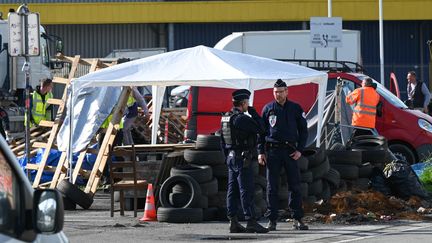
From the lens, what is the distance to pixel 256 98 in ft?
66.3

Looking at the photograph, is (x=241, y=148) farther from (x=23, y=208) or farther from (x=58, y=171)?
(x=23, y=208)

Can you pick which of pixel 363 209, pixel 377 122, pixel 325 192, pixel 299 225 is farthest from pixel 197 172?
pixel 377 122

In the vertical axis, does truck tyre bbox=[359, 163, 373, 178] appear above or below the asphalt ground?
above

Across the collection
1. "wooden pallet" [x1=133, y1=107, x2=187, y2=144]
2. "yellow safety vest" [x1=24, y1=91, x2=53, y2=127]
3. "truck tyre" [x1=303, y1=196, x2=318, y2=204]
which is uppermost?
"yellow safety vest" [x1=24, y1=91, x2=53, y2=127]

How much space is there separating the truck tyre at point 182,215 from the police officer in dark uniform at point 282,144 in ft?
4.16

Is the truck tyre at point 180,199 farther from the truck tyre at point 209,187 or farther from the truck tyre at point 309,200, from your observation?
the truck tyre at point 309,200

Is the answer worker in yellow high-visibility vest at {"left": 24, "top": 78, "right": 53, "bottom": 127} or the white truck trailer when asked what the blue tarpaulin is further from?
the white truck trailer

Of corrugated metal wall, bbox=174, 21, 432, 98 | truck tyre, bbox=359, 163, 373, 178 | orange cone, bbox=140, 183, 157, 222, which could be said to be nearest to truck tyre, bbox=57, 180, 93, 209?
orange cone, bbox=140, 183, 157, 222

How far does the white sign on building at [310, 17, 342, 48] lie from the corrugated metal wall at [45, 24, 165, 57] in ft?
77.1

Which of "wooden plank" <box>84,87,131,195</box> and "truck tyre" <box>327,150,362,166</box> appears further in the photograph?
"wooden plank" <box>84,87,131,195</box>

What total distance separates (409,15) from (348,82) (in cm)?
2728

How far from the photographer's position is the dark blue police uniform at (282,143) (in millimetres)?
13297

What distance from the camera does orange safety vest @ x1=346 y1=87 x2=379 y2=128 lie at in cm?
1984

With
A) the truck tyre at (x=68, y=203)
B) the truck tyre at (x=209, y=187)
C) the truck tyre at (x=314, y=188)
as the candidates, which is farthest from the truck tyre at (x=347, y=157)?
the truck tyre at (x=68, y=203)
